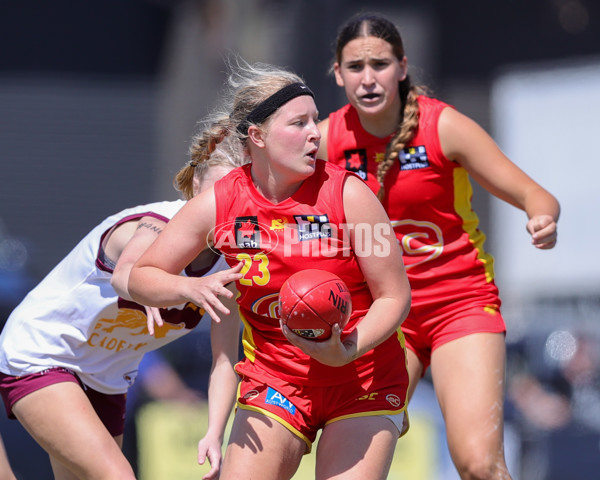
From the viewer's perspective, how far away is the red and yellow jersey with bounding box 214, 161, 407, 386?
114 inches

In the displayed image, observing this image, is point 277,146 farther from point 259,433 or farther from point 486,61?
point 486,61

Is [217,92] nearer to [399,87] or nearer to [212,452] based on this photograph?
[399,87]

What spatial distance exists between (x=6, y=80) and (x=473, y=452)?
10.0 metres

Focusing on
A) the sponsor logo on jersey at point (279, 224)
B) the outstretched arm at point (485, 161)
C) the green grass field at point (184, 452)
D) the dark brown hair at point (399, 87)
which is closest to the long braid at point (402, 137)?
the dark brown hair at point (399, 87)

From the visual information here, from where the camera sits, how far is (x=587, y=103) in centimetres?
1077

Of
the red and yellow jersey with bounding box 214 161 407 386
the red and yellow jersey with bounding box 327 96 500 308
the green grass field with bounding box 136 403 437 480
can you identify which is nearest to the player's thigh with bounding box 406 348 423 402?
the red and yellow jersey with bounding box 327 96 500 308

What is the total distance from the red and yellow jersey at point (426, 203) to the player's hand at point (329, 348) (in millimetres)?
1113

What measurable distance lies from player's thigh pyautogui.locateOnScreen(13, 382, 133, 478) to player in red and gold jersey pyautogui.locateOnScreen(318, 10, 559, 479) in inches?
55.1

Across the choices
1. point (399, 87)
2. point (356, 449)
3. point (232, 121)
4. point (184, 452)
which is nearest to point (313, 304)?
point (356, 449)

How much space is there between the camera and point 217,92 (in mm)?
10828

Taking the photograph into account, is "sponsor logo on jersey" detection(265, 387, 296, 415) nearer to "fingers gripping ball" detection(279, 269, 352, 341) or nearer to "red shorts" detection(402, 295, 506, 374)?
"fingers gripping ball" detection(279, 269, 352, 341)

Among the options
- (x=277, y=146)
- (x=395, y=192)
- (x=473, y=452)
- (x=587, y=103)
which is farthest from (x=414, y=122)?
(x=587, y=103)

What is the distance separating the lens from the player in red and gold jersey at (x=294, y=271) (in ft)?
9.43

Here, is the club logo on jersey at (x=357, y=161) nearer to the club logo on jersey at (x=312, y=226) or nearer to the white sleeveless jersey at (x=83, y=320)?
the white sleeveless jersey at (x=83, y=320)
